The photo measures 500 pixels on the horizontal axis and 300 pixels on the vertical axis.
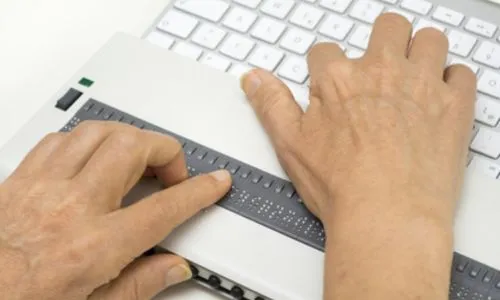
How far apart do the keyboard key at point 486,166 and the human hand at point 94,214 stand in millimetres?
230

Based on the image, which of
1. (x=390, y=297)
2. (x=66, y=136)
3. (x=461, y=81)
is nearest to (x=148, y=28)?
(x=66, y=136)

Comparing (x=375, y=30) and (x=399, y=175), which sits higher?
(x=375, y=30)

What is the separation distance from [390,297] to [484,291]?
96 millimetres

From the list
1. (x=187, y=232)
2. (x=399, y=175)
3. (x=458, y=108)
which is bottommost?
(x=187, y=232)

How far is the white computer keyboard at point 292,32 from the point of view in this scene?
0.91 metres

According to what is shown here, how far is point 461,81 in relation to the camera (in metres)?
0.84

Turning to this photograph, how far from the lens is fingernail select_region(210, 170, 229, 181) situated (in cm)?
78

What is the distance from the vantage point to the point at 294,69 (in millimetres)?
911

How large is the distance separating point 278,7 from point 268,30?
38mm

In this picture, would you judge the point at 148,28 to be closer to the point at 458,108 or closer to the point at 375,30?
the point at 375,30

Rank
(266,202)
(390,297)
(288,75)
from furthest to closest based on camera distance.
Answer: (288,75)
(266,202)
(390,297)

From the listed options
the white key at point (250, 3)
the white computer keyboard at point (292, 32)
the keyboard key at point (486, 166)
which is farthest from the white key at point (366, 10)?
the keyboard key at point (486, 166)

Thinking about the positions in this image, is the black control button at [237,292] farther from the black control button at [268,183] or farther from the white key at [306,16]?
the white key at [306,16]

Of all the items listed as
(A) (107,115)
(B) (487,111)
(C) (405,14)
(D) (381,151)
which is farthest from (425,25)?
(A) (107,115)
